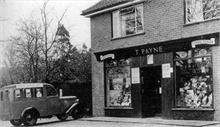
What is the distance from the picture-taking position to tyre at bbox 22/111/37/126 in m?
16.9

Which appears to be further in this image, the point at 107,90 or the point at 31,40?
the point at 31,40

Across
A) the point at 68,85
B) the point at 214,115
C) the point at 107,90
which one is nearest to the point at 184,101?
the point at 214,115

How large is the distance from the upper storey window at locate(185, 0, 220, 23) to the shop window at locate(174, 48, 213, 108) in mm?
1229

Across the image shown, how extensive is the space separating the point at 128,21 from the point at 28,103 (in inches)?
233

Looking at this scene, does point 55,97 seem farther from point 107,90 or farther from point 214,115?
point 214,115

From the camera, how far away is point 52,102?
59.2 ft

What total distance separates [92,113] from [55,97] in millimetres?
2674

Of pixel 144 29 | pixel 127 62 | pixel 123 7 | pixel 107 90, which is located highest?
pixel 123 7

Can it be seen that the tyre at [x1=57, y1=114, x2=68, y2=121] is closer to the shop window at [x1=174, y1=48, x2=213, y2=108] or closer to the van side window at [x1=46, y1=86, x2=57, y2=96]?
the van side window at [x1=46, y1=86, x2=57, y2=96]

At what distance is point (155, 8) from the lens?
53.6ft

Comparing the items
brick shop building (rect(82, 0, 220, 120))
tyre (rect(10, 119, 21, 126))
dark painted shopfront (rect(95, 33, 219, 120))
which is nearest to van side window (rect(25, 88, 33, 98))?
tyre (rect(10, 119, 21, 126))

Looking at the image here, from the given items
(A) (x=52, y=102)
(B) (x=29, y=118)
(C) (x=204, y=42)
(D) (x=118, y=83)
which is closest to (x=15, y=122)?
(B) (x=29, y=118)

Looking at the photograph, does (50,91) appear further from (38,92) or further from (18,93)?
(18,93)

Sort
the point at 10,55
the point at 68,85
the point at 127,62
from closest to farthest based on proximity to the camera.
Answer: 1. the point at 127,62
2. the point at 68,85
3. the point at 10,55
